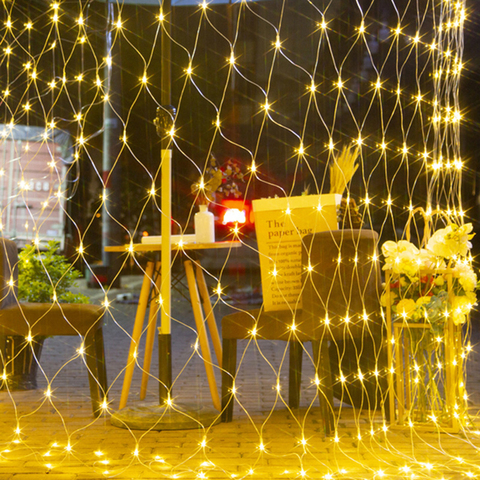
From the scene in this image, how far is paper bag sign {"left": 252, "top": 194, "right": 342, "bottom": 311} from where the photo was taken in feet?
7.13

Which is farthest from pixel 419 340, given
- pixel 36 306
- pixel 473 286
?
pixel 36 306

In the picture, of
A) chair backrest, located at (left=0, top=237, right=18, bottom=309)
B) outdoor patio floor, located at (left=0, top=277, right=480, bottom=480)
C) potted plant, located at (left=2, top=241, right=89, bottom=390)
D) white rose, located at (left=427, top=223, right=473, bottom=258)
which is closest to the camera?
outdoor patio floor, located at (left=0, top=277, right=480, bottom=480)

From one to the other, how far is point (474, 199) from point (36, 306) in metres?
4.56

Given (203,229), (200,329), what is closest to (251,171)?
(203,229)

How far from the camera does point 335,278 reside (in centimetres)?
204

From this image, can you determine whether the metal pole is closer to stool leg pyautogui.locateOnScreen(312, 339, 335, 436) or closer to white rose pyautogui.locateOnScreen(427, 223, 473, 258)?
stool leg pyautogui.locateOnScreen(312, 339, 335, 436)

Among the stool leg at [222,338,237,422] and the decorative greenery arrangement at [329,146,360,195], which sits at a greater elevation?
the decorative greenery arrangement at [329,146,360,195]

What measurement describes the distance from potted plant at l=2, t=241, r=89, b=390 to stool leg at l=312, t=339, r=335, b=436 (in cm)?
129

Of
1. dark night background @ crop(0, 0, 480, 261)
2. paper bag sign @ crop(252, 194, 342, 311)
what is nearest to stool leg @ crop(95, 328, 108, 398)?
paper bag sign @ crop(252, 194, 342, 311)

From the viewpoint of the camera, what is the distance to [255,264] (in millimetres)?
6785

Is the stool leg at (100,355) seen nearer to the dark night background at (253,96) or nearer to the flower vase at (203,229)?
the flower vase at (203,229)

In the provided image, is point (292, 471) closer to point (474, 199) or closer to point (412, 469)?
point (412, 469)

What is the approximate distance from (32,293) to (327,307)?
163cm

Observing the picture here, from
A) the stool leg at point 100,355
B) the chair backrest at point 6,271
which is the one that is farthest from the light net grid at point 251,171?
the chair backrest at point 6,271
